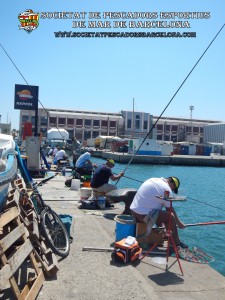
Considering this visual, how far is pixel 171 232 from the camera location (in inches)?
254

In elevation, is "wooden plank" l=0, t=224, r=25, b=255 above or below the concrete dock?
above

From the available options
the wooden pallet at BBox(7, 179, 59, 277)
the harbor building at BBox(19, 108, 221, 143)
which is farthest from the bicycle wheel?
the harbor building at BBox(19, 108, 221, 143)

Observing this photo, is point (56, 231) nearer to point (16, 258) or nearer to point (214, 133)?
point (16, 258)

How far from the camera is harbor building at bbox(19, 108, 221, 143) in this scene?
10012 cm

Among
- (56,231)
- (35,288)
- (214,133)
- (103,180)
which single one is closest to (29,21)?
(103,180)

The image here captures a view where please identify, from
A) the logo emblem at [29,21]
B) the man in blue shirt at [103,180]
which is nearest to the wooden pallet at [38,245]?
the man in blue shirt at [103,180]

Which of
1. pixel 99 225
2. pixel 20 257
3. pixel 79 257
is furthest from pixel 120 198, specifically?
pixel 20 257

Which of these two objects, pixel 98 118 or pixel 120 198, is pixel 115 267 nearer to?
pixel 120 198

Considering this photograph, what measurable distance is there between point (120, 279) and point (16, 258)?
65.0 inches

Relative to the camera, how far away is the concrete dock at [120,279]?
471 centimetres

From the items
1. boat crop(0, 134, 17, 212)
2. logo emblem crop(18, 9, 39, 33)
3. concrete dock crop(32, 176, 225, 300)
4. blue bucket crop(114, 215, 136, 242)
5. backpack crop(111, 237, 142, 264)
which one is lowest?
concrete dock crop(32, 176, 225, 300)

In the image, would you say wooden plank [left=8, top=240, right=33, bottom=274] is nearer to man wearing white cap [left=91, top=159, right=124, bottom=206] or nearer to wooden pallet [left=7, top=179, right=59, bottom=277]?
wooden pallet [left=7, top=179, right=59, bottom=277]

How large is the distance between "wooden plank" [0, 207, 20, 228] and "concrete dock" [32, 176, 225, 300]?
0.99 metres

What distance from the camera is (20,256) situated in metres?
4.43
